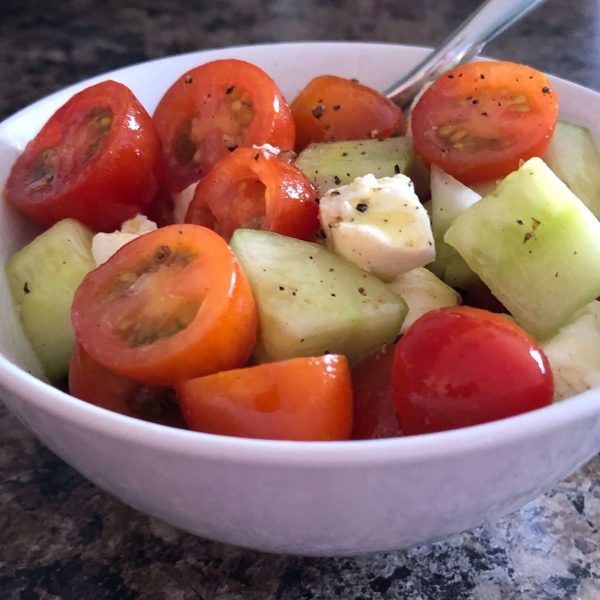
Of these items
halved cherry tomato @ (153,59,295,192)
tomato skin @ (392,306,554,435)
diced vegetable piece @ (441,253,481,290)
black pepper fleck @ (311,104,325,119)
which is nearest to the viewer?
tomato skin @ (392,306,554,435)

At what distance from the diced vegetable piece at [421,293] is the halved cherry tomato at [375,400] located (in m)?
0.07

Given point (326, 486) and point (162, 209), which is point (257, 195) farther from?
point (326, 486)

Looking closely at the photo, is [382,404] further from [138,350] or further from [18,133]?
[18,133]

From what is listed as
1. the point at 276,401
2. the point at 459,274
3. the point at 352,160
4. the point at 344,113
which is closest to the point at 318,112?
the point at 344,113

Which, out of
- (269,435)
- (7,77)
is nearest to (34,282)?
(269,435)

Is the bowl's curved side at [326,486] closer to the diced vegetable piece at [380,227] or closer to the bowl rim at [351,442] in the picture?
the bowl rim at [351,442]

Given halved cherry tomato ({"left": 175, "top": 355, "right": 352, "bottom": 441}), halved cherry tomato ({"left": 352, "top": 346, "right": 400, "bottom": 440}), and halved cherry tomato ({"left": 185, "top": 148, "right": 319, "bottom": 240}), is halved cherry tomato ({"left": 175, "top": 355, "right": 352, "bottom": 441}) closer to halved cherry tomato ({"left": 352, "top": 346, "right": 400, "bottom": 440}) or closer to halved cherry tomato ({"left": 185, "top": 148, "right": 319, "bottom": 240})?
halved cherry tomato ({"left": 352, "top": 346, "right": 400, "bottom": 440})

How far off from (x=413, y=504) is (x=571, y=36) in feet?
5.53

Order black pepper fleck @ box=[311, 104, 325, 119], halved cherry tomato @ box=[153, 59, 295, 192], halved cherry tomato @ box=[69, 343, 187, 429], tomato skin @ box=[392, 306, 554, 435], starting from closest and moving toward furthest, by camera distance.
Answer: tomato skin @ box=[392, 306, 554, 435], halved cherry tomato @ box=[69, 343, 187, 429], halved cherry tomato @ box=[153, 59, 295, 192], black pepper fleck @ box=[311, 104, 325, 119]

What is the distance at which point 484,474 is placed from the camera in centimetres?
50

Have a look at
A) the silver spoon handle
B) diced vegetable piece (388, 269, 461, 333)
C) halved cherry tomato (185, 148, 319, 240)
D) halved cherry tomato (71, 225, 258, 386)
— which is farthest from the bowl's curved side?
the silver spoon handle

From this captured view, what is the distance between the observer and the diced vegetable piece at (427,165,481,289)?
0.80m

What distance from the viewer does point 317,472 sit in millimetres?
463

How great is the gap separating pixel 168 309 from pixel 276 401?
0.16 m
